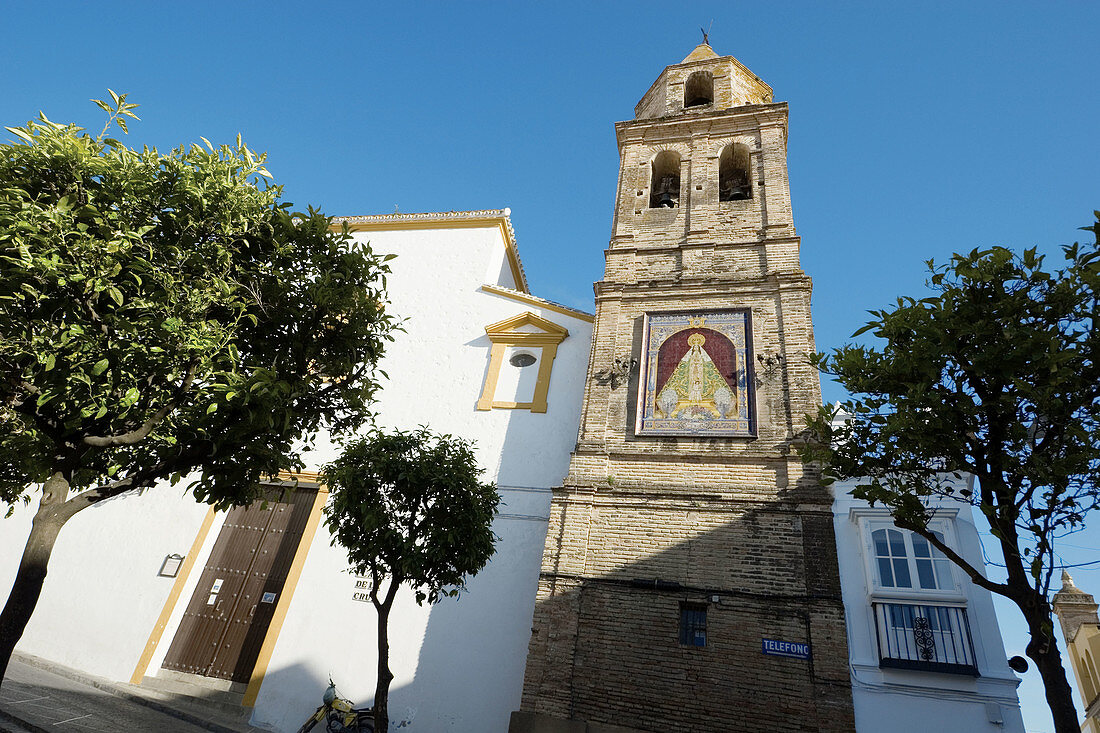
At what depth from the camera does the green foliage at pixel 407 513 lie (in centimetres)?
797

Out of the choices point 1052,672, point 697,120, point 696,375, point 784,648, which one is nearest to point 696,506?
point 784,648

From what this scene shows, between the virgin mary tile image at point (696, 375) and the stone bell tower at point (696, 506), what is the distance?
3 cm

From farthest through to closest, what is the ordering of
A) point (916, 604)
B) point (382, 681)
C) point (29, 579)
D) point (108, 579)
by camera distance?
1. point (108, 579)
2. point (916, 604)
3. point (382, 681)
4. point (29, 579)

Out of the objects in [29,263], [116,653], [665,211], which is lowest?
[116,653]

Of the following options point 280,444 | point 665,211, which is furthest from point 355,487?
point 665,211

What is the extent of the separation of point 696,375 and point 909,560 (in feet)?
14.1

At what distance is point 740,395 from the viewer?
34.7 ft

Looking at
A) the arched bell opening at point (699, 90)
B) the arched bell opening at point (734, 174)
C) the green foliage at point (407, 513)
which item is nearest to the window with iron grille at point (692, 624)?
the green foliage at point (407, 513)

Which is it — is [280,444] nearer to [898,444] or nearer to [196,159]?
[196,159]

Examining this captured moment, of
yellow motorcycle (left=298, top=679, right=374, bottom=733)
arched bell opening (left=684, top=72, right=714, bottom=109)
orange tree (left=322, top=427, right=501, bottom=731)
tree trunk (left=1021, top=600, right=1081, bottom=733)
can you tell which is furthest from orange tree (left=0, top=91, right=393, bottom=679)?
arched bell opening (left=684, top=72, right=714, bottom=109)

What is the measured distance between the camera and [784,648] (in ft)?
26.8

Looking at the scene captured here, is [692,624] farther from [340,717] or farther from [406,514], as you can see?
[340,717]

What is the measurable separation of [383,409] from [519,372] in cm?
→ 312

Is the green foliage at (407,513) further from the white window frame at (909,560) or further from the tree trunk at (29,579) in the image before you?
the white window frame at (909,560)
